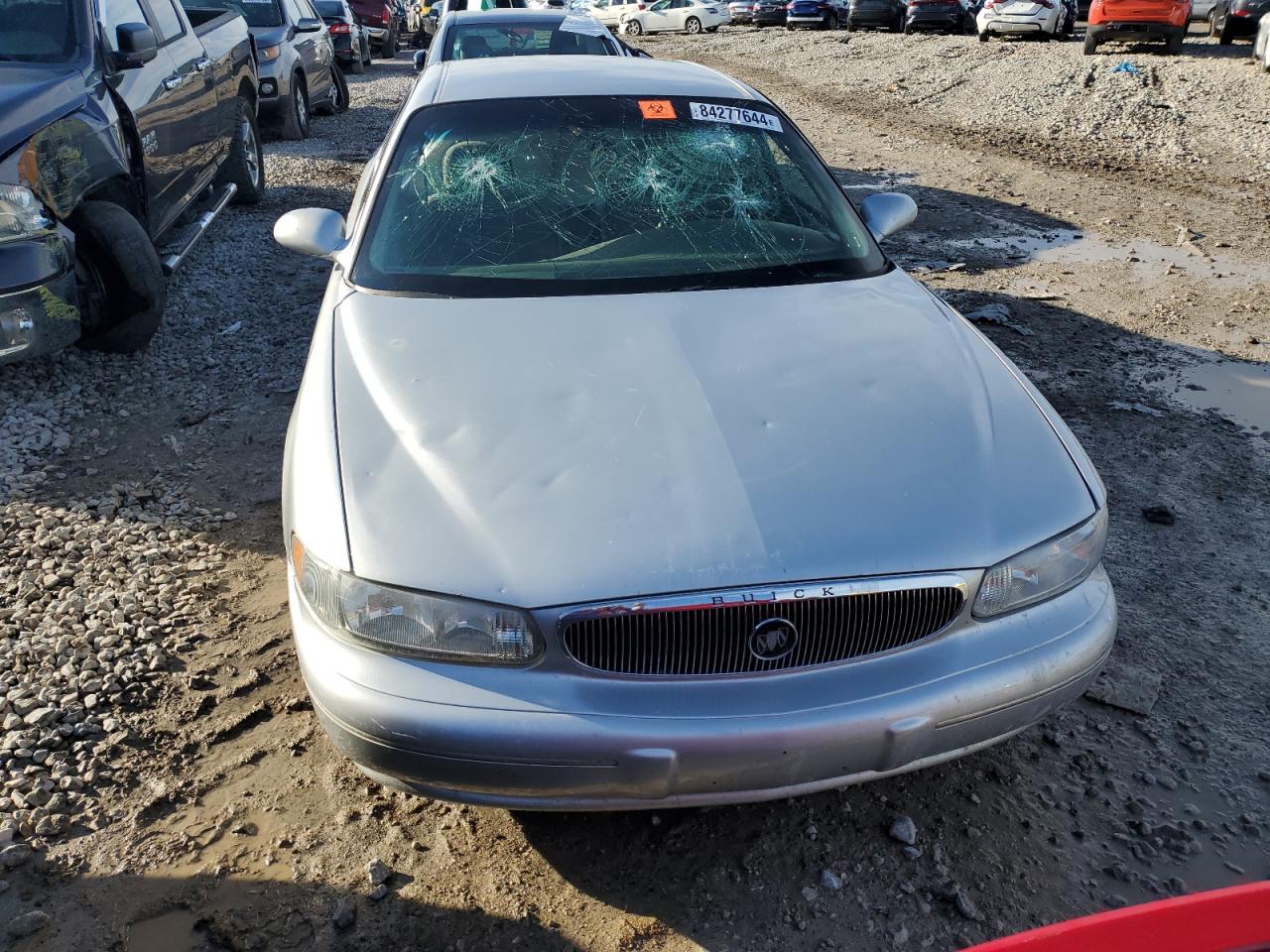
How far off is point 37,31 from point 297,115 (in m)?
6.08

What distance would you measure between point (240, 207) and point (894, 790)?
7329mm

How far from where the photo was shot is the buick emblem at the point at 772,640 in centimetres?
209

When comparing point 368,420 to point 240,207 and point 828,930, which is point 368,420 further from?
point 240,207

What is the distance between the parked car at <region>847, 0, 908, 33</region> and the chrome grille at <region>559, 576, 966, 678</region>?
2512 cm

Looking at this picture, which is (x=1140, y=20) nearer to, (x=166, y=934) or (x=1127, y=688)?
(x=1127, y=688)

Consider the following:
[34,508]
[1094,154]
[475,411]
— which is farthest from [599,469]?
[1094,154]

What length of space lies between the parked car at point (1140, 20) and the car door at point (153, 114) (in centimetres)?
1456

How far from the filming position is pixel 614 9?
29.7 metres

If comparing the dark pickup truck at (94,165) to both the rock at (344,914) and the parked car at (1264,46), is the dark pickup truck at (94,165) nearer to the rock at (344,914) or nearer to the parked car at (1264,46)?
the rock at (344,914)

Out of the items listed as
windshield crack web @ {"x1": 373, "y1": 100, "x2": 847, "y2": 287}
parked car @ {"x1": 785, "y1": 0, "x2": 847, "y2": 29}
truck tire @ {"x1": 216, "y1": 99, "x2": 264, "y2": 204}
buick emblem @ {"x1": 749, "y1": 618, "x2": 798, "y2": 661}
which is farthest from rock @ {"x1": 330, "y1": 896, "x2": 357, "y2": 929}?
parked car @ {"x1": 785, "y1": 0, "x2": 847, "y2": 29}

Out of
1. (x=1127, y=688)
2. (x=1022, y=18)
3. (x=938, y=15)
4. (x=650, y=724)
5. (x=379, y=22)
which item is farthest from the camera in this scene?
(x=938, y=15)

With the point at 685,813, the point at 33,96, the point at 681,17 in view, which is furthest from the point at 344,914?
the point at 681,17

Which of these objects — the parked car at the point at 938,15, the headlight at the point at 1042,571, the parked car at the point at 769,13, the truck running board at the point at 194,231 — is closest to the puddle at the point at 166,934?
the headlight at the point at 1042,571

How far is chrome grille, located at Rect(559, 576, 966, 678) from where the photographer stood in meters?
2.07
